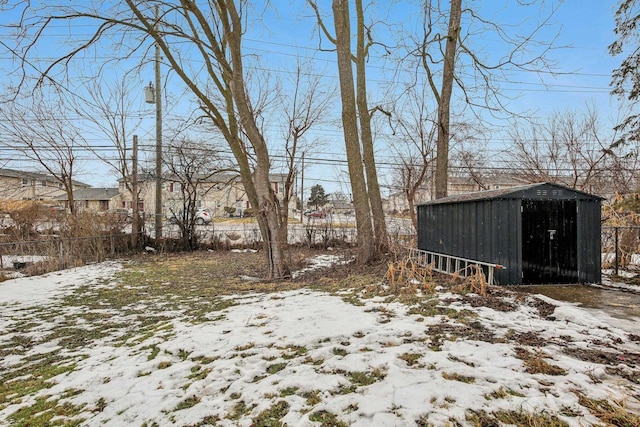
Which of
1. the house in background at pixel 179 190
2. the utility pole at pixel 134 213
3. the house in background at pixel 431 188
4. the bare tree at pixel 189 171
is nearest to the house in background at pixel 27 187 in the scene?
the house in background at pixel 179 190

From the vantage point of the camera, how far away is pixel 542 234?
5.71 m

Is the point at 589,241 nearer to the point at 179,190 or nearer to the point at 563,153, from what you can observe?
the point at 563,153

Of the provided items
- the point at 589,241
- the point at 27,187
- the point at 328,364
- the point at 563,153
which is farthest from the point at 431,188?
the point at 27,187

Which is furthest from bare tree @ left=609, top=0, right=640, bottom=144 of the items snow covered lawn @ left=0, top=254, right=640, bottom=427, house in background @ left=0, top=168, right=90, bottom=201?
house in background @ left=0, top=168, right=90, bottom=201

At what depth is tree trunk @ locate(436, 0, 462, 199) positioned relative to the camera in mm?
9188

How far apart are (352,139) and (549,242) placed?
4.22m

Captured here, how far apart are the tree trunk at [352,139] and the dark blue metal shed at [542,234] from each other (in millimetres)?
2415

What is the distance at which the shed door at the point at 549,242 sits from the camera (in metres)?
5.66

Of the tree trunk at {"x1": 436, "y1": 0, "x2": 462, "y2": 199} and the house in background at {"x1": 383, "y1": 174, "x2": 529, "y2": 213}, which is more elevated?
the tree trunk at {"x1": 436, "y1": 0, "x2": 462, "y2": 199}

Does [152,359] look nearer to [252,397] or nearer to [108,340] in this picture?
[108,340]

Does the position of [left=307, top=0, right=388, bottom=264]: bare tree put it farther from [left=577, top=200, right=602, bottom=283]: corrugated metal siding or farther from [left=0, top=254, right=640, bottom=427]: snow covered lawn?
[left=577, top=200, right=602, bottom=283]: corrugated metal siding

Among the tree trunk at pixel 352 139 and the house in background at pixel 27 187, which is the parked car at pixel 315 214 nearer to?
the tree trunk at pixel 352 139

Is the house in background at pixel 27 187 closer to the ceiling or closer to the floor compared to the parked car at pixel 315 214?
closer to the ceiling

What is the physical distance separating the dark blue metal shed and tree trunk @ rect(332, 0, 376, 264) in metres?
2.42
